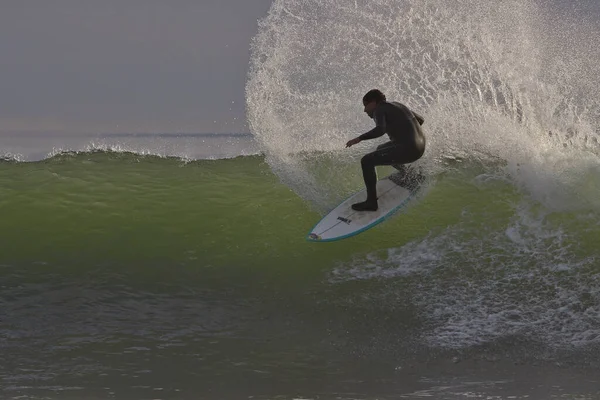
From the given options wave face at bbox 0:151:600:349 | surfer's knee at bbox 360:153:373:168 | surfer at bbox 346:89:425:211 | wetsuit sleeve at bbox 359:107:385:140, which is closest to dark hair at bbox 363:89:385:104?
surfer at bbox 346:89:425:211

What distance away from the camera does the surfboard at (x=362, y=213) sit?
8.23 meters

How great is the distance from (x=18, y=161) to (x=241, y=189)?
14.9ft

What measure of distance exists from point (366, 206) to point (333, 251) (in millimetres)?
620

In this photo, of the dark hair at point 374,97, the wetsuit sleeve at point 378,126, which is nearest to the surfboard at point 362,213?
the wetsuit sleeve at point 378,126

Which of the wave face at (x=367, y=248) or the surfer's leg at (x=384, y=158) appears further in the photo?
the surfer's leg at (x=384, y=158)

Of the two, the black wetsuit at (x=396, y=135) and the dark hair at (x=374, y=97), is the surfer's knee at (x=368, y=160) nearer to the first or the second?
the black wetsuit at (x=396, y=135)

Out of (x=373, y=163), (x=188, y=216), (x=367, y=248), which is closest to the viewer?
(x=373, y=163)

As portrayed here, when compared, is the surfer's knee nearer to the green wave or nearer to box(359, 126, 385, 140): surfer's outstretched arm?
box(359, 126, 385, 140): surfer's outstretched arm

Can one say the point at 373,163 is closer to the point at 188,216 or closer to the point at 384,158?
the point at 384,158

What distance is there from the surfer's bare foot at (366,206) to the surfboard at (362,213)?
51 millimetres

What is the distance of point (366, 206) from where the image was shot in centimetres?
827

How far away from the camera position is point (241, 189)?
1092cm

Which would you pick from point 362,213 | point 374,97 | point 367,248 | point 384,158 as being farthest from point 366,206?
point 374,97

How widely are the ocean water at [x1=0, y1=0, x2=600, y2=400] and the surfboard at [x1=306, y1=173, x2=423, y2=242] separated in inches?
10.7
